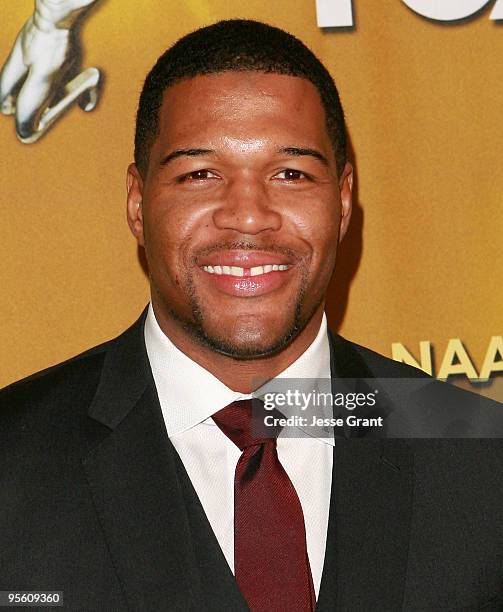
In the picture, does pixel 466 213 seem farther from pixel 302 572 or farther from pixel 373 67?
pixel 302 572

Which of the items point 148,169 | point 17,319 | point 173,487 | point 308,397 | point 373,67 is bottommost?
point 173,487

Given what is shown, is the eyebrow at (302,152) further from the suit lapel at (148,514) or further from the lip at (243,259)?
the suit lapel at (148,514)

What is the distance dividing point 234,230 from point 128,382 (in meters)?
0.31

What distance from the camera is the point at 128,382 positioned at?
168cm

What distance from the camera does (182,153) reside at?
1664mm

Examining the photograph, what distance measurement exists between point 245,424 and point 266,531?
178 mm

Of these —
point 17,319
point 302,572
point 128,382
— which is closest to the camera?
point 302,572

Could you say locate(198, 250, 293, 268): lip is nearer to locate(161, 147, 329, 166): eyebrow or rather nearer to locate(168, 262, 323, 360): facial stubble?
locate(168, 262, 323, 360): facial stubble

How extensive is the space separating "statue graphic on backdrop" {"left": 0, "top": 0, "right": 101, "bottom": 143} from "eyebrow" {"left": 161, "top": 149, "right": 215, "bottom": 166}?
1.82 ft

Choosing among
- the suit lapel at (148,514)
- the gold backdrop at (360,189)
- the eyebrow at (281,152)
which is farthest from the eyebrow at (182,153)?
the gold backdrop at (360,189)

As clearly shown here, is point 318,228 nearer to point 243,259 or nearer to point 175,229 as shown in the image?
point 243,259

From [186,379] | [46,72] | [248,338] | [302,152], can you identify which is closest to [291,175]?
[302,152]

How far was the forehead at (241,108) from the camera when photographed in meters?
1.65

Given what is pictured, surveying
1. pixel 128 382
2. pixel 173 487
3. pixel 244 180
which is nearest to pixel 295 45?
pixel 244 180
